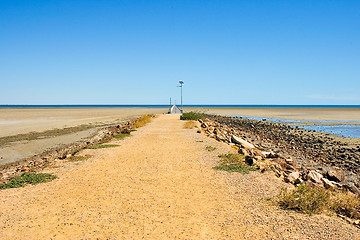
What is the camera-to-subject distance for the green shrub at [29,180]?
7921mm

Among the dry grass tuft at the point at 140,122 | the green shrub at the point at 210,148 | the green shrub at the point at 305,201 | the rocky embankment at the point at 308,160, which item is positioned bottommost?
the rocky embankment at the point at 308,160

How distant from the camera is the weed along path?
17.0ft

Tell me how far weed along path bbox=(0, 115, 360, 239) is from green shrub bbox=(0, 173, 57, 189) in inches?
12.1

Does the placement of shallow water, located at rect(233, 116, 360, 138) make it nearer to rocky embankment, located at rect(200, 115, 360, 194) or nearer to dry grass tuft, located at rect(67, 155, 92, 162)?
rocky embankment, located at rect(200, 115, 360, 194)

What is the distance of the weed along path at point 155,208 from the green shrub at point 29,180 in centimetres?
31

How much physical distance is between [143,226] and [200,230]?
3.33ft

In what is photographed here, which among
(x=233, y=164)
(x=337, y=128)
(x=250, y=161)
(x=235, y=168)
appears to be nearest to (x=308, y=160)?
(x=250, y=161)

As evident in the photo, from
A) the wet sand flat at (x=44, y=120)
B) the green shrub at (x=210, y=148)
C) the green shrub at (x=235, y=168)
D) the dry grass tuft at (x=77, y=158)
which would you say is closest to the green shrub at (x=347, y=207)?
the green shrub at (x=235, y=168)

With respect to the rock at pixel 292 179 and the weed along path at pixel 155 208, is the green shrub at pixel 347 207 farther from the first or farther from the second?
the rock at pixel 292 179

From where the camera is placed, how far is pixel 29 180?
8227 millimetres

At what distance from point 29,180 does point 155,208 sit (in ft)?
13.5

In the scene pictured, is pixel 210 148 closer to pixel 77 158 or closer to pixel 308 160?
pixel 77 158

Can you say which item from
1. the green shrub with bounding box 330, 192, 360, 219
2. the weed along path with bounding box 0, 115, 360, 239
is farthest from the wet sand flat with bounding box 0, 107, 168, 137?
the green shrub with bounding box 330, 192, 360, 219

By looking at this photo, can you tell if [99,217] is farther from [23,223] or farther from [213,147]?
[213,147]
